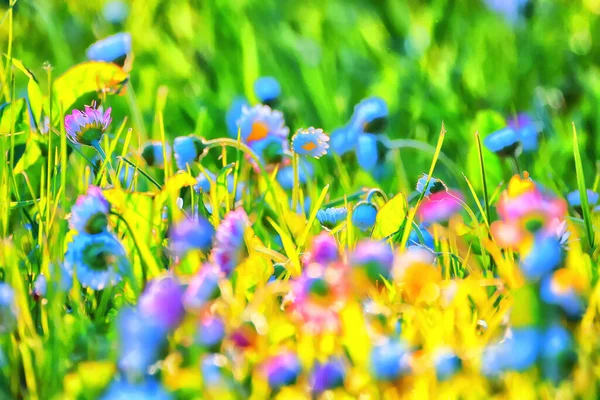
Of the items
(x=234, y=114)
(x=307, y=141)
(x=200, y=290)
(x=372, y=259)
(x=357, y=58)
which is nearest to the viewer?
(x=200, y=290)

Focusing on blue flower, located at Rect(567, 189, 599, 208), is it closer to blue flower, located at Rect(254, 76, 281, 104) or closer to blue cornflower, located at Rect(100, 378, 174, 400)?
blue flower, located at Rect(254, 76, 281, 104)

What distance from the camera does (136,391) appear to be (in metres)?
0.85

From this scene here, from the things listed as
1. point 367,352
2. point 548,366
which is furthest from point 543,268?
point 367,352

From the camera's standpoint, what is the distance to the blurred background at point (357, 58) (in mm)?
2205

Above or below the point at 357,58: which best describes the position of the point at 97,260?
above

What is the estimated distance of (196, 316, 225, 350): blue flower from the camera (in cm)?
94

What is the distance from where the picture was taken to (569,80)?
2363mm

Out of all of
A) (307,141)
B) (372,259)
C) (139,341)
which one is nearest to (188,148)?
(307,141)

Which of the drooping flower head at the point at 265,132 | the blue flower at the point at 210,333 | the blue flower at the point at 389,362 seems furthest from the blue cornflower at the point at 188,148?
the blue flower at the point at 389,362

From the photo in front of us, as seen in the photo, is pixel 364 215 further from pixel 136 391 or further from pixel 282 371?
pixel 136 391

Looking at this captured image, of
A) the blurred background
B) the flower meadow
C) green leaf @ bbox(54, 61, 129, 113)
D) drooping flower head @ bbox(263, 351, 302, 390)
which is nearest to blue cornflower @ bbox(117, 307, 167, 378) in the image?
the flower meadow

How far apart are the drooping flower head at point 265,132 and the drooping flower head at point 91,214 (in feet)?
1.66

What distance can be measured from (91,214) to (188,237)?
123 millimetres

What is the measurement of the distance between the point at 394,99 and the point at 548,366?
1.41 m
